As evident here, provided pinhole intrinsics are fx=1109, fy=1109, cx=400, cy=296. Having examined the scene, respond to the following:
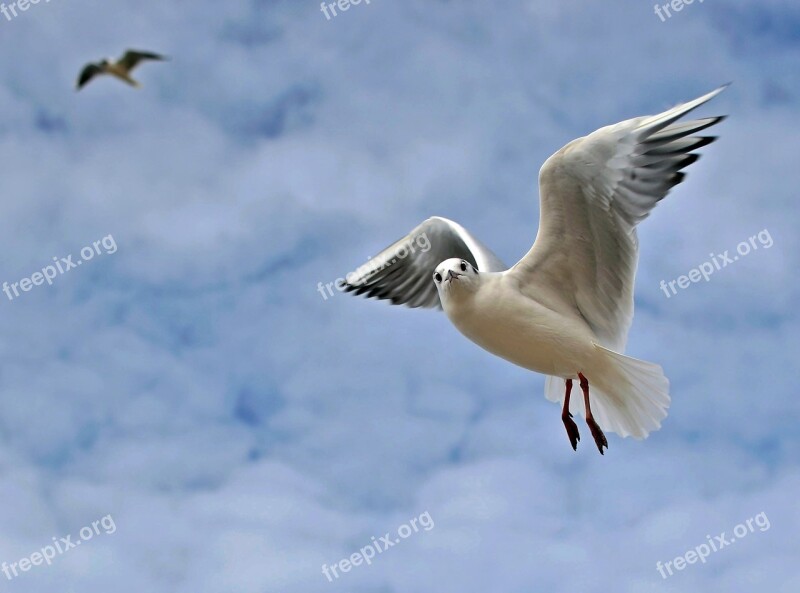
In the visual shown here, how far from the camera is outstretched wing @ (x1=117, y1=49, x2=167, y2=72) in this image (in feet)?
50.9

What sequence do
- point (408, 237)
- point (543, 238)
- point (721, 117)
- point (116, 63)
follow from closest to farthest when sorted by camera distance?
point (721, 117)
point (543, 238)
point (408, 237)
point (116, 63)

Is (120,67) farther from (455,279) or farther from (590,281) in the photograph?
(590,281)

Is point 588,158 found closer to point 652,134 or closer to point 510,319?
point 652,134

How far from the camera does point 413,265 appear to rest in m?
11.2

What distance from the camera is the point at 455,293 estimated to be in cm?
884

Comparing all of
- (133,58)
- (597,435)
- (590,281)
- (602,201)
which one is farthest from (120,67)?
(597,435)

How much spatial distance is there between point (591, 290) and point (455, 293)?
1.31 metres

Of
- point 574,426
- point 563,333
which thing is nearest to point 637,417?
point 574,426

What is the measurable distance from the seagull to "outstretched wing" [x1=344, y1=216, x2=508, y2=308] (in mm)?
1927

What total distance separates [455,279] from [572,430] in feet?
5.77

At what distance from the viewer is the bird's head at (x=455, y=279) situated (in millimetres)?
8820

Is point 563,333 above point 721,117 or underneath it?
underneath

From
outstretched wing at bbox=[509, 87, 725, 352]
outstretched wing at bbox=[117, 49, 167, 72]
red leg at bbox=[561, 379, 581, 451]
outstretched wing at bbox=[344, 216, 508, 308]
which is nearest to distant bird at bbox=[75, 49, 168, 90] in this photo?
outstretched wing at bbox=[117, 49, 167, 72]

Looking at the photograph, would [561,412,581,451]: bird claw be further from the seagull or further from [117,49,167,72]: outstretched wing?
[117,49,167,72]: outstretched wing
